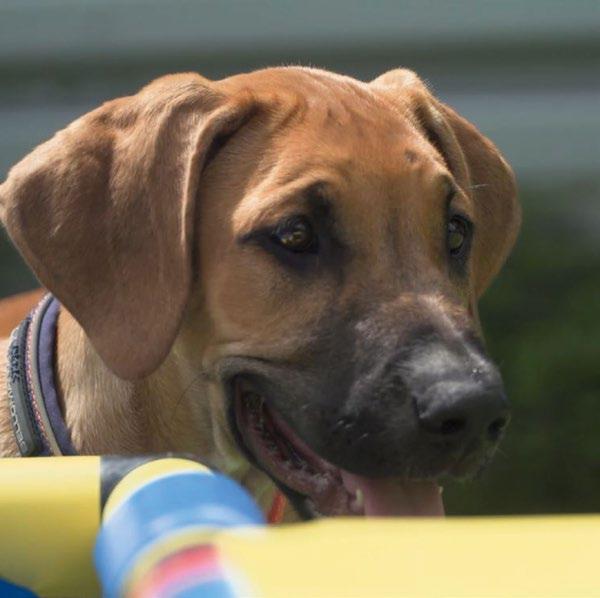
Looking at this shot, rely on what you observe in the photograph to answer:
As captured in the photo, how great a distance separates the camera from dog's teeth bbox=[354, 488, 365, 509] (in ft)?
9.90

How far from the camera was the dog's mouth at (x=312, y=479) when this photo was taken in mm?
3008

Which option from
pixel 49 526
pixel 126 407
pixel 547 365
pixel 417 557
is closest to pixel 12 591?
pixel 49 526

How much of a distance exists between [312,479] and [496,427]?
1.52 ft

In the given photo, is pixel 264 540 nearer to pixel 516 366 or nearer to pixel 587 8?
pixel 516 366

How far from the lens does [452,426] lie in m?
2.78

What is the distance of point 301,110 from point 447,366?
0.83 metres

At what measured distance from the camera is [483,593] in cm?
142

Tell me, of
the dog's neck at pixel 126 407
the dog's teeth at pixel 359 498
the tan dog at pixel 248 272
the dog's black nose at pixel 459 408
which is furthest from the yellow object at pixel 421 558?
the dog's neck at pixel 126 407

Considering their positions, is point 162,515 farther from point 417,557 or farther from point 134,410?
point 134,410

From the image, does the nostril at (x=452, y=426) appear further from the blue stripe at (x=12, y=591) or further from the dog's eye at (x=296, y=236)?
the blue stripe at (x=12, y=591)

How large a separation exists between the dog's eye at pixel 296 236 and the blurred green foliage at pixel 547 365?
2.32 m

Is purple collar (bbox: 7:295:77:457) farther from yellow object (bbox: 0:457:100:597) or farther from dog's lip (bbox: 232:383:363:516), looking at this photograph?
yellow object (bbox: 0:457:100:597)

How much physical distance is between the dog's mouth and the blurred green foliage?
2160 millimetres

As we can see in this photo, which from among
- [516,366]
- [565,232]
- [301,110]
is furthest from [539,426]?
[301,110]
